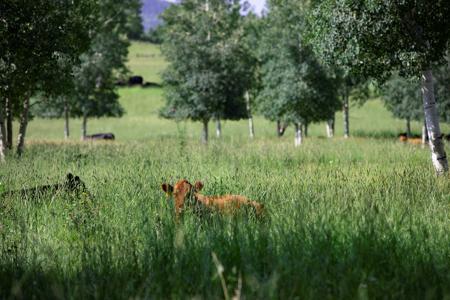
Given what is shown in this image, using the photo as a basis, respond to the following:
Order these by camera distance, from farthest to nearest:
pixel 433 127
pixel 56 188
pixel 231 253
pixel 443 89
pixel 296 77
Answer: pixel 443 89, pixel 296 77, pixel 433 127, pixel 56 188, pixel 231 253

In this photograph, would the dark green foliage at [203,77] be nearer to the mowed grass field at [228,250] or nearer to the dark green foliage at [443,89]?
the dark green foliage at [443,89]

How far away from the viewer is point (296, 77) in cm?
3142

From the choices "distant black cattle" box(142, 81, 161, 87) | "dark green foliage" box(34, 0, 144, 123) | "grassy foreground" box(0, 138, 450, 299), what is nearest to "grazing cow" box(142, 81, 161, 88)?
"distant black cattle" box(142, 81, 161, 87)

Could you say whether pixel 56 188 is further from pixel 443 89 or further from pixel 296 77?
pixel 443 89

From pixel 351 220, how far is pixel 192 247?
1613 millimetres

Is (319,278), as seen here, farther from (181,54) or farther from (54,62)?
(181,54)

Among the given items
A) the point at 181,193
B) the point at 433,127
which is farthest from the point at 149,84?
the point at 181,193

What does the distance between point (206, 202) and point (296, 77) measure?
26258 millimetres

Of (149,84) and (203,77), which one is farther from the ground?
(149,84)

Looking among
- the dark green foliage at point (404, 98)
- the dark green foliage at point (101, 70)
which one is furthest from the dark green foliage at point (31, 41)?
the dark green foliage at point (404, 98)

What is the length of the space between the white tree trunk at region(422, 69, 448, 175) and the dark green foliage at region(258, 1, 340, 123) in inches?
780

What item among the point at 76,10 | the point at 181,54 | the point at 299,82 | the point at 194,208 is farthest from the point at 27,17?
the point at 299,82

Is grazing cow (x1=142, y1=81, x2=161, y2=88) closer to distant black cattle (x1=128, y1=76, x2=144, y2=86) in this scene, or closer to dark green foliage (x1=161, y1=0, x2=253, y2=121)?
distant black cattle (x1=128, y1=76, x2=144, y2=86)

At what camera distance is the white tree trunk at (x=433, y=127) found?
1090 cm
